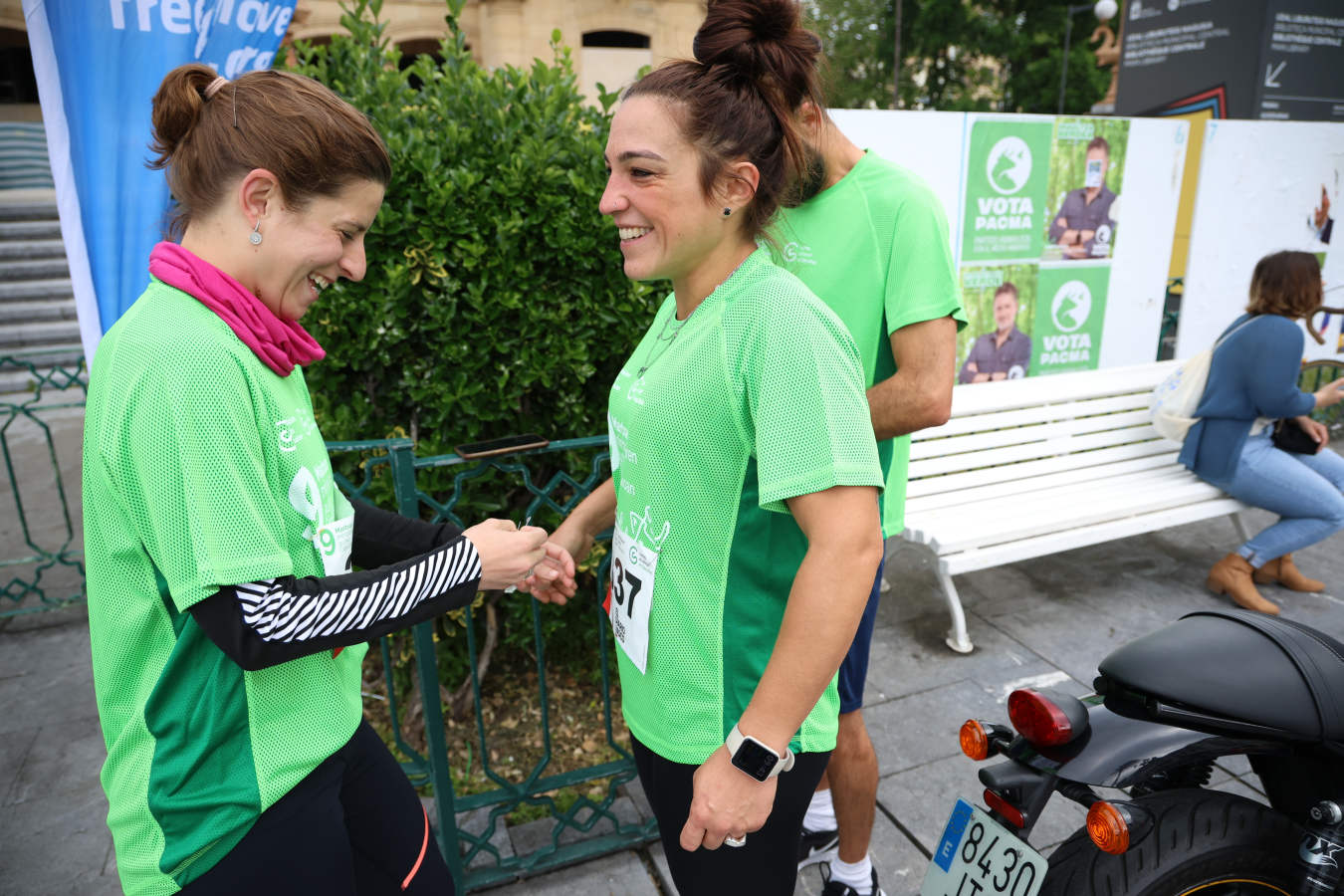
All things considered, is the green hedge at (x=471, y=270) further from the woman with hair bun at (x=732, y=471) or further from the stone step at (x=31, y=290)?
the stone step at (x=31, y=290)

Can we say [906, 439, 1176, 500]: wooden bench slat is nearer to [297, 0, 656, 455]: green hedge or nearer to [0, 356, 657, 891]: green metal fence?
[0, 356, 657, 891]: green metal fence

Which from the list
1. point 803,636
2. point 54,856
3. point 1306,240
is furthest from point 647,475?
point 1306,240

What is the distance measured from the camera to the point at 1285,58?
7656 millimetres

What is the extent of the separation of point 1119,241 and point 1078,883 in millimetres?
4934

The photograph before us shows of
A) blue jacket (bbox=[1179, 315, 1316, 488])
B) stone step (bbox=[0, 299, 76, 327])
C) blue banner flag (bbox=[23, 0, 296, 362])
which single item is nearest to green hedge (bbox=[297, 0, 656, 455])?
blue banner flag (bbox=[23, 0, 296, 362])

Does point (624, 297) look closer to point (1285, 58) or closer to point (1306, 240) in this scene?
point (1306, 240)

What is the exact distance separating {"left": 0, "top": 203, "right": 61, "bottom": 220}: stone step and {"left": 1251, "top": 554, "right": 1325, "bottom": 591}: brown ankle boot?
14.8 m

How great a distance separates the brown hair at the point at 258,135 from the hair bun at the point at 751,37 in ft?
1.91

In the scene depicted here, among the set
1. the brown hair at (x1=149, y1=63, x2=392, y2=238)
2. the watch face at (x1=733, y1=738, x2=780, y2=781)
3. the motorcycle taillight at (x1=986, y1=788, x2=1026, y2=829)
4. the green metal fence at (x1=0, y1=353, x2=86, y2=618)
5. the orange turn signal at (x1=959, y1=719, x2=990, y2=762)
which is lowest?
the green metal fence at (x1=0, y1=353, x2=86, y2=618)

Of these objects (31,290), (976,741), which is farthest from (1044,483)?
(31,290)

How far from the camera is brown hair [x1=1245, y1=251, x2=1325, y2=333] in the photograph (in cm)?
418

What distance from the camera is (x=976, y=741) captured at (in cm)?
195

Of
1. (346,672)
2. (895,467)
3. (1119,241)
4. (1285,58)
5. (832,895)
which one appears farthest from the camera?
(1285,58)

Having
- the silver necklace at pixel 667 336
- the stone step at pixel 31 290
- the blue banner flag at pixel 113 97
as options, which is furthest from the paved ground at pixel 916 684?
the stone step at pixel 31 290
